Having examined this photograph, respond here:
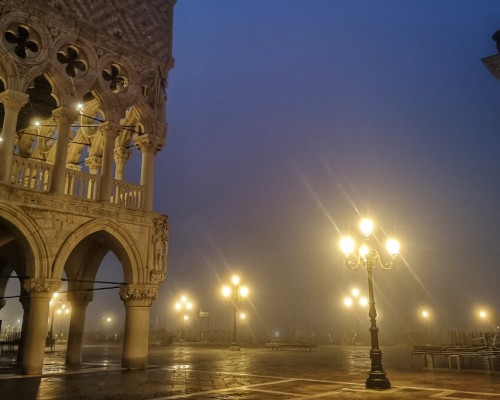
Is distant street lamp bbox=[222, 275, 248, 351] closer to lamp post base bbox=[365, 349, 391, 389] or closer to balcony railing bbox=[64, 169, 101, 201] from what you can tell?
balcony railing bbox=[64, 169, 101, 201]

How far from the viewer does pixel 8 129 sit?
1273cm

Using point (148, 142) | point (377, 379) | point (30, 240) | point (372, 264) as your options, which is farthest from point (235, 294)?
point (377, 379)

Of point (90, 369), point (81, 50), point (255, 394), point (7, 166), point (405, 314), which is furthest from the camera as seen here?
point (405, 314)

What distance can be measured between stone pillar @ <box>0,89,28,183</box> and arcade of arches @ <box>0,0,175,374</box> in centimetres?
3

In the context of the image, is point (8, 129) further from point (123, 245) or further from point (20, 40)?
point (123, 245)

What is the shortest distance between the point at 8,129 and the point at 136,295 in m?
6.37

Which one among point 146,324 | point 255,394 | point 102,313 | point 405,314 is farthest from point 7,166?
point 102,313

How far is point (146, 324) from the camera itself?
1449cm

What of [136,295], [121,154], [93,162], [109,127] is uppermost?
[109,127]

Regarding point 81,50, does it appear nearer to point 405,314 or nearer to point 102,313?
point 405,314

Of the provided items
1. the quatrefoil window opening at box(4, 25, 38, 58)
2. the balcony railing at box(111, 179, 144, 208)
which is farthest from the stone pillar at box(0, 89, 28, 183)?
the balcony railing at box(111, 179, 144, 208)

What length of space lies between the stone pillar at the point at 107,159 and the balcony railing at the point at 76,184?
24cm

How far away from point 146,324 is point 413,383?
8325 mm

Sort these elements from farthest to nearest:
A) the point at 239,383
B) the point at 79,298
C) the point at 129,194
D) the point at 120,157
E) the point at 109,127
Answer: the point at 120,157 < the point at 79,298 < the point at 129,194 < the point at 109,127 < the point at 239,383
